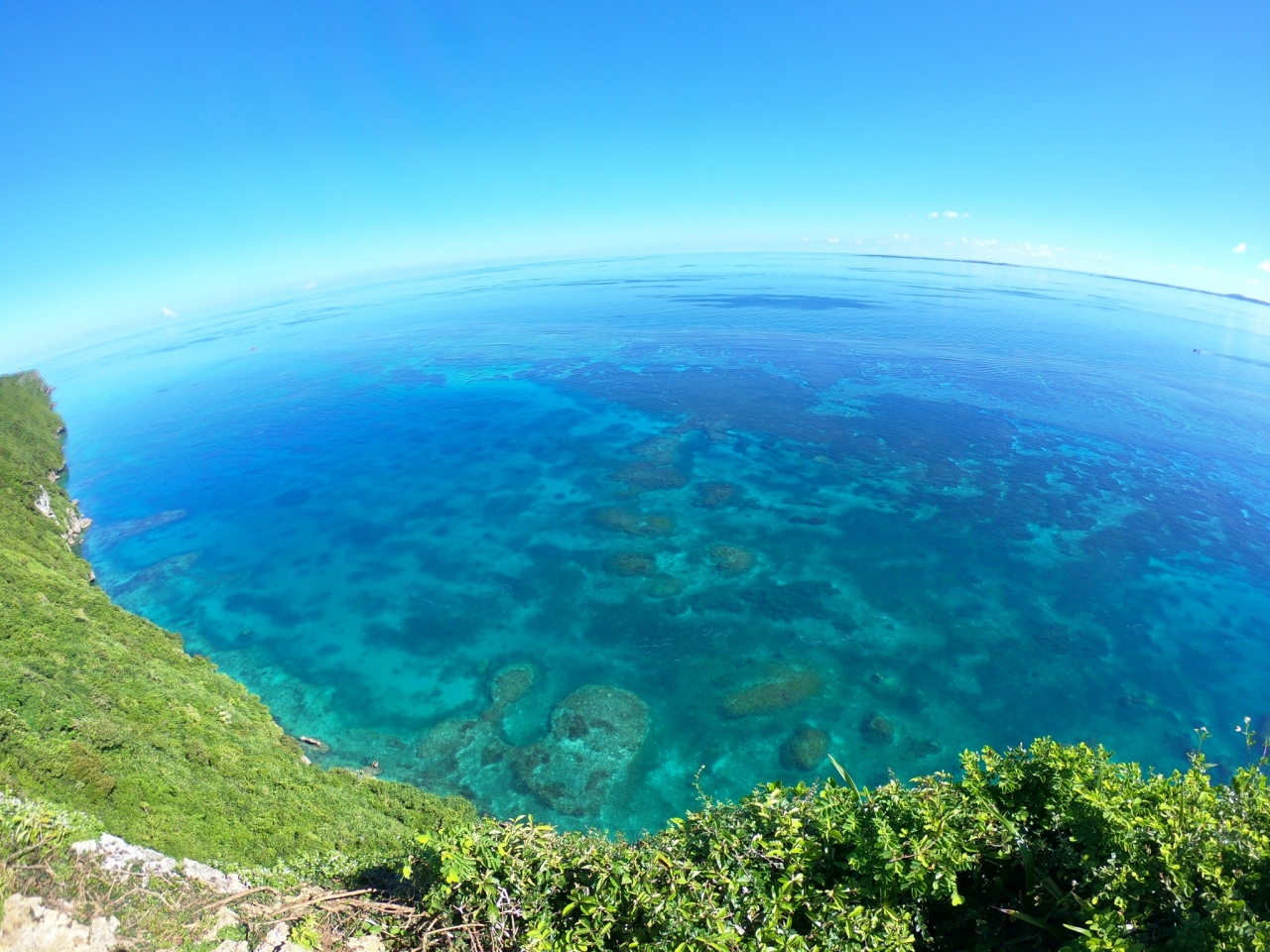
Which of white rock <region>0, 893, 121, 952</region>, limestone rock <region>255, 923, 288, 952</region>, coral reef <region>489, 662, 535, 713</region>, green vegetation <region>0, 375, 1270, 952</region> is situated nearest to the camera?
green vegetation <region>0, 375, 1270, 952</region>

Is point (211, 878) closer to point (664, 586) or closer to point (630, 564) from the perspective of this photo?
point (664, 586)

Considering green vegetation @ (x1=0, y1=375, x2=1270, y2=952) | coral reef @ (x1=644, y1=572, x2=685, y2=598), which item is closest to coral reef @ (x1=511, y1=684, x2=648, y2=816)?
coral reef @ (x1=644, y1=572, x2=685, y2=598)

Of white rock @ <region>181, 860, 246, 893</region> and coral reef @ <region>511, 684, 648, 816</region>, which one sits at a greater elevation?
white rock @ <region>181, 860, 246, 893</region>

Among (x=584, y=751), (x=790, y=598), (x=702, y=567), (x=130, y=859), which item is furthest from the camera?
(x=702, y=567)

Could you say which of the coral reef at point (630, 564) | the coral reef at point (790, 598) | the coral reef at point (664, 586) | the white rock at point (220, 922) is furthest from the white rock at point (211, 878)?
the coral reef at point (790, 598)

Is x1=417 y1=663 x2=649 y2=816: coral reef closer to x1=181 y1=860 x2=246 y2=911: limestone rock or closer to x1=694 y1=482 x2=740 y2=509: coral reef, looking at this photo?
x1=181 y1=860 x2=246 y2=911: limestone rock

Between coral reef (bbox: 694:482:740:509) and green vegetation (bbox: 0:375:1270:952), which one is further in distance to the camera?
coral reef (bbox: 694:482:740:509)

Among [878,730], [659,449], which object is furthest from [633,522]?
[878,730]
